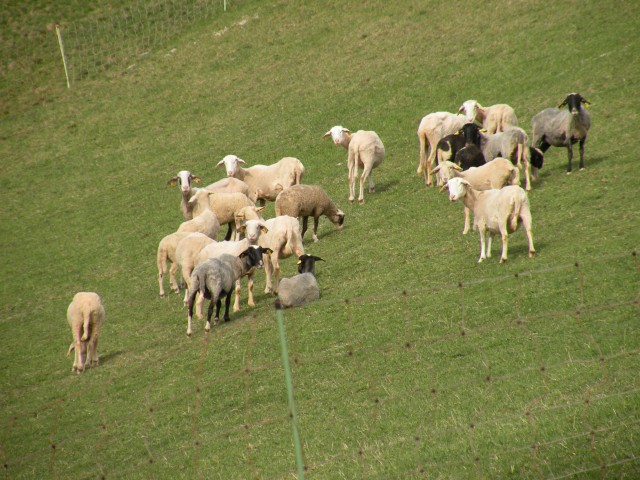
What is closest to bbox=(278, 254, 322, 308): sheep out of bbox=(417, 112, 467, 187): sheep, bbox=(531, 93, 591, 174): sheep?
bbox=(531, 93, 591, 174): sheep

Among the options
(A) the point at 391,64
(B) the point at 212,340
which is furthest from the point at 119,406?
(A) the point at 391,64

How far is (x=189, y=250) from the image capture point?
17812mm

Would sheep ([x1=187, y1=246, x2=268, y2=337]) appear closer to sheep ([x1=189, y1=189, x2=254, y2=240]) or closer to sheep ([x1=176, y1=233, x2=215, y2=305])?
sheep ([x1=176, y1=233, x2=215, y2=305])

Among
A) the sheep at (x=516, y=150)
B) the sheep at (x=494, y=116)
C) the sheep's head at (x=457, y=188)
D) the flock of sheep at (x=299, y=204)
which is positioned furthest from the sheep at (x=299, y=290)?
the sheep at (x=494, y=116)

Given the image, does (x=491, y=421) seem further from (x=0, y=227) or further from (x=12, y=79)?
(x=12, y=79)

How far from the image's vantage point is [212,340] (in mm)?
15438

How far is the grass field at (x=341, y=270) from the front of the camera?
996 cm

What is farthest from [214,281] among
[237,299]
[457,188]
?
[457,188]

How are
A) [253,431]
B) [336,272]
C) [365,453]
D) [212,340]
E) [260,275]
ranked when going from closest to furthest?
1. [365,453]
2. [253,431]
3. [212,340]
4. [336,272]
5. [260,275]

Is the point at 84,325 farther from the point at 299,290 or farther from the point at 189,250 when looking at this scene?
the point at 299,290

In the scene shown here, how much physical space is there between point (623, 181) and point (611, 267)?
5.69m

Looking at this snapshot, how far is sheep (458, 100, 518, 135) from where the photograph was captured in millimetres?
23328

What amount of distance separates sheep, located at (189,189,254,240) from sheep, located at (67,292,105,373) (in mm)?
5571

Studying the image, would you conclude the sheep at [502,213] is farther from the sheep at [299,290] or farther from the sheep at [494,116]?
the sheep at [494,116]
